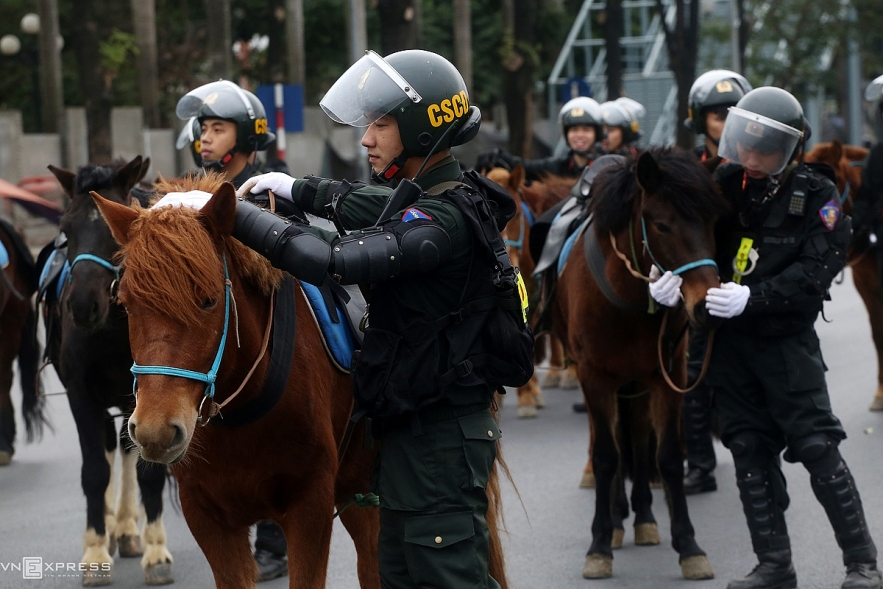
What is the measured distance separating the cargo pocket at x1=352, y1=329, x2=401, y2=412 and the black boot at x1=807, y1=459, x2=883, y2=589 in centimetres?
275

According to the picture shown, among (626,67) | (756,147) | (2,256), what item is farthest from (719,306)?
(626,67)

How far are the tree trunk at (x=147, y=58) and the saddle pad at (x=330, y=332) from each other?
24.8 metres

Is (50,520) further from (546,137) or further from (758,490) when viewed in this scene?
(546,137)

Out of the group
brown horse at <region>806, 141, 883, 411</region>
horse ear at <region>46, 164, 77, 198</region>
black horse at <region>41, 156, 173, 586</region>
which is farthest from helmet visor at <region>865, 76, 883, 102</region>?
horse ear at <region>46, 164, 77, 198</region>

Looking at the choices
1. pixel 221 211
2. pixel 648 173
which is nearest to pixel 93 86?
pixel 648 173

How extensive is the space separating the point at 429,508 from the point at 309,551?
60 cm

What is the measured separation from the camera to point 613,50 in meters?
23.3

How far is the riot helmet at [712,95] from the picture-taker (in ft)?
24.4

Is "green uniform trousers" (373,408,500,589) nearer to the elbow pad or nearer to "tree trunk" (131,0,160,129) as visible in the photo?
the elbow pad

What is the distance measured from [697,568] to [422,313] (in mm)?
3021

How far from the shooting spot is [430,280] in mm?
3752

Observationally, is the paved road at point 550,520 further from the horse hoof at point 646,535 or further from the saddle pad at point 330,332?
the saddle pad at point 330,332

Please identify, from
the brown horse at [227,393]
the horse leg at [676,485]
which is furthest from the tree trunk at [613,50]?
the brown horse at [227,393]

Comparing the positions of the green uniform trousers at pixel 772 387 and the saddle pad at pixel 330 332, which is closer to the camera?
the saddle pad at pixel 330 332
